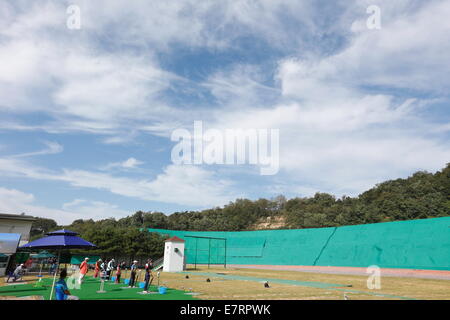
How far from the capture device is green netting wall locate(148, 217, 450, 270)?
39.4 meters

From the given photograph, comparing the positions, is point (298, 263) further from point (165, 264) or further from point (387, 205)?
point (387, 205)

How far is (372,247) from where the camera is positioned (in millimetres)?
46750

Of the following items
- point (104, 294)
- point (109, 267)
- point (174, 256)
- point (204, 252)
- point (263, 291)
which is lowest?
point (104, 294)

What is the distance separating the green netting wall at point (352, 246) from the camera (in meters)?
39.4

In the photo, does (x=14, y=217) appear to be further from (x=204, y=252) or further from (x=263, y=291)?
(x=204, y=252)

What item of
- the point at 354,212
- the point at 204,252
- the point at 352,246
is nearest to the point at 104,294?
the point at 352,246

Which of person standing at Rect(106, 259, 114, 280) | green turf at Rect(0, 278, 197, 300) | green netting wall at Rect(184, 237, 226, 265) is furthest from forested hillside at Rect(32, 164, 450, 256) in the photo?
green turf at Rect(0, 278, 197, 300)

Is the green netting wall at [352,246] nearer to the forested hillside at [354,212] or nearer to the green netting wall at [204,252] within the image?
the green netting wall at [204,252]

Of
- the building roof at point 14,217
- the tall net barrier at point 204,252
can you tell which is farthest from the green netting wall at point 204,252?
the building roof at point 14,217

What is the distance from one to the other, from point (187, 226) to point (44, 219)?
114m

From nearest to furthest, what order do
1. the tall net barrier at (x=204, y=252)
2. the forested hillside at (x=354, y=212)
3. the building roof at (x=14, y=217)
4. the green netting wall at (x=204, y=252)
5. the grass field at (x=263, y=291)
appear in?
the grass field at (x=263, y=291) < the building roof at (x=14, y=217) < the tall net barrier at (x=204, y=252) < the green netting wall at (x=204, y=252) < the forested hillside at (x=354, y=212)

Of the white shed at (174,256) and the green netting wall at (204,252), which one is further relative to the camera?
the green netting wall at (204,252)

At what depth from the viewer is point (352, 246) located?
50.4 metres
